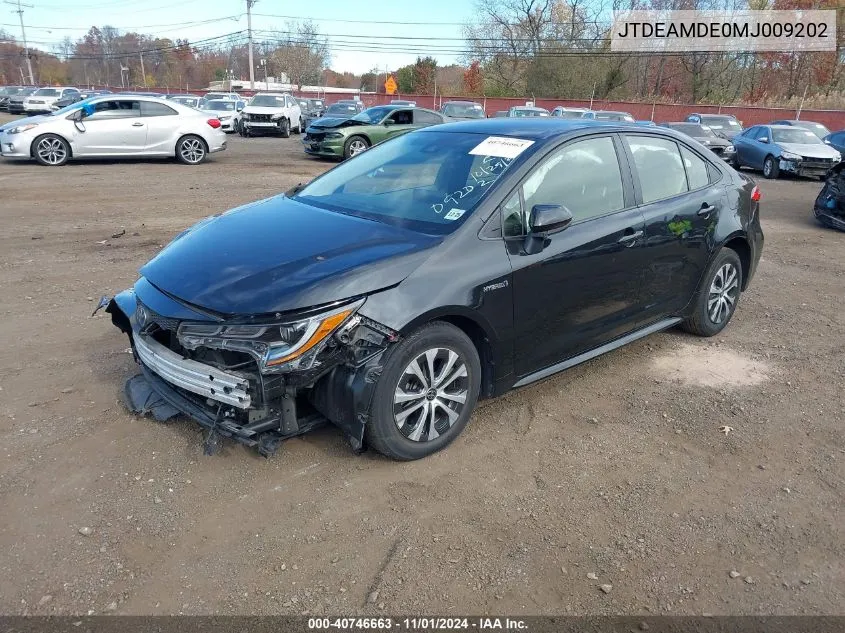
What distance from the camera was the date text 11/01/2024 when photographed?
236 cm

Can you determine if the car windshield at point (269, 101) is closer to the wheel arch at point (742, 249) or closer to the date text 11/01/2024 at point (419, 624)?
the wheel arch at point (742, 249)

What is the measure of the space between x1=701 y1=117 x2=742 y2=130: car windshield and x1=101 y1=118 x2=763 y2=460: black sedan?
2143 cm

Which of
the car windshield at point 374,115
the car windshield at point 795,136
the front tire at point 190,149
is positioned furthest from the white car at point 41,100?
the car windshield at point 795,136

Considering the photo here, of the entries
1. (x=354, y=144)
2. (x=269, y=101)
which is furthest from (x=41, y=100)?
(x=354, y=144)

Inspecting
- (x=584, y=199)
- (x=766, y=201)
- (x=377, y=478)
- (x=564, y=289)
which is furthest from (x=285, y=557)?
(x=766, y=201)

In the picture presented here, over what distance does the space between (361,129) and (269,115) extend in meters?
9.96

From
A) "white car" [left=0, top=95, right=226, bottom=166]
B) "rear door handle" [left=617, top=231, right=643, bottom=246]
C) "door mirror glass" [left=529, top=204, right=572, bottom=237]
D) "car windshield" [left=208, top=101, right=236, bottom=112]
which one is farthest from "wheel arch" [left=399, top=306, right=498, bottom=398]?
"car windshield" [left=208, top=101, right=236, bottom=112]

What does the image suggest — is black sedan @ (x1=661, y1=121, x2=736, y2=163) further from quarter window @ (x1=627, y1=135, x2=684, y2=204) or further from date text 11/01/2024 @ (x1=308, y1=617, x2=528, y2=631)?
date text 11/01/2024 @ (x1=308, y1=617, x2=528, y2=631)

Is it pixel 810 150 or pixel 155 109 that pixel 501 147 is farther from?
pixel 810 150

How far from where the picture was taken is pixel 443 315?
320 cm

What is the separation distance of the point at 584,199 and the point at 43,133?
562 inches

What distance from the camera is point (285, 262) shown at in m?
3.19

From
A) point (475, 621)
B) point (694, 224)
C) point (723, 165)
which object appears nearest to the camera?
point (475, 621)

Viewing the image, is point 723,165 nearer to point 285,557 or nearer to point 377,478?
point 377,478
